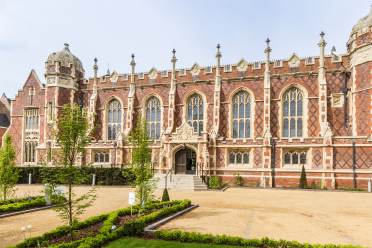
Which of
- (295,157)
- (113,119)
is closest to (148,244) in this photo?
(295,157)

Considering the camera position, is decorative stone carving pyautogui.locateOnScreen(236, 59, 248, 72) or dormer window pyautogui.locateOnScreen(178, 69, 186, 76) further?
dormer window pyautogui.locateOnScreen(178, 69, 186, 76)

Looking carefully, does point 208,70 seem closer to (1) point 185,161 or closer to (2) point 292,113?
(2) point 292,113

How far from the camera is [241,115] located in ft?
114

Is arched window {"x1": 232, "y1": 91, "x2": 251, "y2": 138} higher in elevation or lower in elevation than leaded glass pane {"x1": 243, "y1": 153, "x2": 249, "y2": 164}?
higher

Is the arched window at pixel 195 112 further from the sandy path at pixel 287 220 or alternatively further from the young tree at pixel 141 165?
the young tree at pixel 141 165

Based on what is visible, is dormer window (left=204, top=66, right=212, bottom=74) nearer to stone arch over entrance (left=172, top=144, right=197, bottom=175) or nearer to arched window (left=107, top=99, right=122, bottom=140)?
stone arch over entrance (left=172, top=144, right=197, bottom=175)

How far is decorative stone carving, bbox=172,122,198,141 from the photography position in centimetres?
3233

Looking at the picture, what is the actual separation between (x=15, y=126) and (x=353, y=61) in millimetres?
39761

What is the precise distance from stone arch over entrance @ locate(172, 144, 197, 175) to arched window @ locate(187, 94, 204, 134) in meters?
3.61

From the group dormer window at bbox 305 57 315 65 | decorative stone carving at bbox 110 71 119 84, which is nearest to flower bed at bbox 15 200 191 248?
dormer window at bbox 305 57 315 65

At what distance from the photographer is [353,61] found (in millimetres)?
30297

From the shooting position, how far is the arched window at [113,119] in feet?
130

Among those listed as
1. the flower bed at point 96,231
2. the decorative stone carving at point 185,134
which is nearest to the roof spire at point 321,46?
the decorative stone carving at point 185,134

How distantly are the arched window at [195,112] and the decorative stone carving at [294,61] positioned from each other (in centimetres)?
1010
